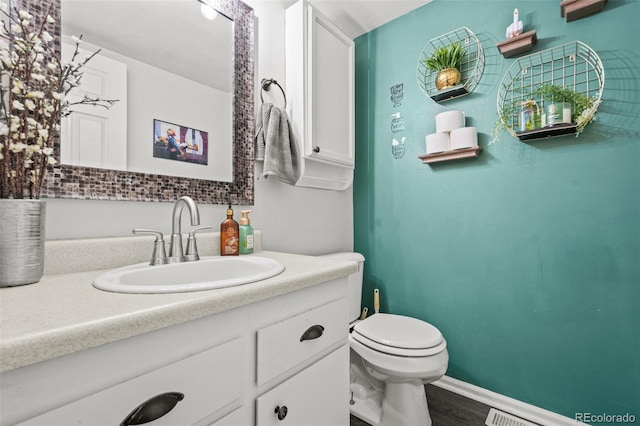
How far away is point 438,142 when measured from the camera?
165cm

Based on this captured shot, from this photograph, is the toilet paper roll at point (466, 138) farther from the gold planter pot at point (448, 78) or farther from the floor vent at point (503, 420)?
the floor vent at point (503, 420)

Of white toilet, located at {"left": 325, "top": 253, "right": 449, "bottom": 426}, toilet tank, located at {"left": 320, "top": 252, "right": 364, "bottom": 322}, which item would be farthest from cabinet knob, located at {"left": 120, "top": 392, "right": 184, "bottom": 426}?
toilet tank, located at {"left": 320, "top": 252, "right": 364, "bottom": 322}

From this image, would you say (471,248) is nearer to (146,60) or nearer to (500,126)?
(500,126)

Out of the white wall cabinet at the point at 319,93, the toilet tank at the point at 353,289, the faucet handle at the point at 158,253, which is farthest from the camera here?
the toilet tank at the point at 353,289

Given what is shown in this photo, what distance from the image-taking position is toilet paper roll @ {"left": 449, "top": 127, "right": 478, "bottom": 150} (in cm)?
156

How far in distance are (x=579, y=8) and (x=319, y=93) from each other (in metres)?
1.18

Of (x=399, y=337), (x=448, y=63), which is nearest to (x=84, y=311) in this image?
(x=399, y=337)

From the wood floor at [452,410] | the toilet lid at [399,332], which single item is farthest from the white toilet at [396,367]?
the wood floor at [452,410]

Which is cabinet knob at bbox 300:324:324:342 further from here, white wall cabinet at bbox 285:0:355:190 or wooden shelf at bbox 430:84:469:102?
wooden shelf at bbox 430:84:469:102

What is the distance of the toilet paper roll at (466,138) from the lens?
1.56 m

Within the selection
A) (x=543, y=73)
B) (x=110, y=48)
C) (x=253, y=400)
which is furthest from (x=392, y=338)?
(x=110, y=48)

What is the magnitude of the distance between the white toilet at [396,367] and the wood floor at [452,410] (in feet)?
0.33

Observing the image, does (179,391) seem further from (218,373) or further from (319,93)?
(319,93)

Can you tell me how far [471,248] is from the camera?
64.1 inches
